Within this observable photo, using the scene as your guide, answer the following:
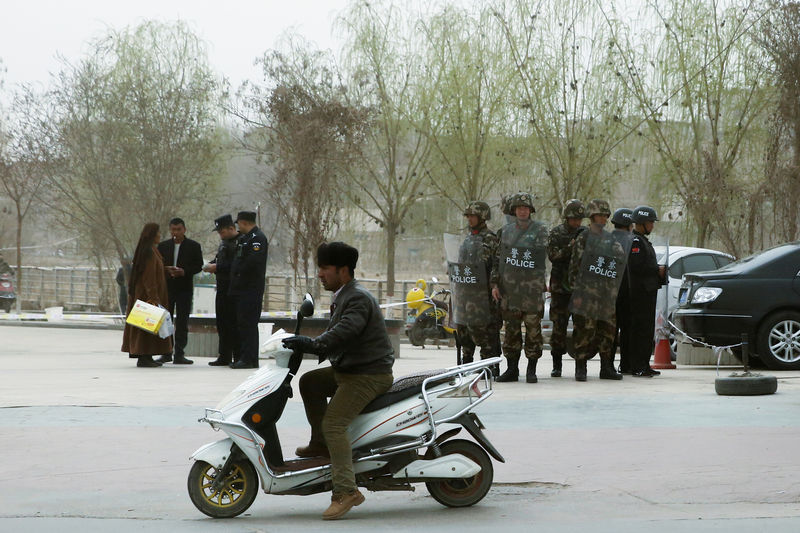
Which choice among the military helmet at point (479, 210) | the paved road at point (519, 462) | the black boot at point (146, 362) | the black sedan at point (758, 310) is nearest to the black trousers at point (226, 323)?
the black boot at point (146, 362)

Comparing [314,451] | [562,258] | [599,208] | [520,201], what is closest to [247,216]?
[520,201]

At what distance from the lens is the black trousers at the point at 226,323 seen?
16.1 meters

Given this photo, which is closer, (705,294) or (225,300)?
(705,294)

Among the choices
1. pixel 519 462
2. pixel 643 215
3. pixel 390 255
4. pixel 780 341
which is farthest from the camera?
pixel 390 255

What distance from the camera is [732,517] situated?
654 centimetres

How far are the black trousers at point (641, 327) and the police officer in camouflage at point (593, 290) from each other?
2.72ft

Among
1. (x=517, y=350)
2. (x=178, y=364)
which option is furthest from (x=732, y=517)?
(x=178, y=364)

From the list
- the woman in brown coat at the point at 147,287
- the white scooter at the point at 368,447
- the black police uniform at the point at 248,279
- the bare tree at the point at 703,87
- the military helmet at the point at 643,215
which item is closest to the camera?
the white scooter at the point at 368,447

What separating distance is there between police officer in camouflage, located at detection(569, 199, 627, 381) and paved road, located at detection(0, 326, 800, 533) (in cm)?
51

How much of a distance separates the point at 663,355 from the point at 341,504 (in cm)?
1052

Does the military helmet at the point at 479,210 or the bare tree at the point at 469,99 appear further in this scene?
the bare tree at the point at 469,99

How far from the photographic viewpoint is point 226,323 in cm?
1630

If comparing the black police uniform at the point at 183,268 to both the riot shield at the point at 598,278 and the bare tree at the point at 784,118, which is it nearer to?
the riot shield at the point at 598,278

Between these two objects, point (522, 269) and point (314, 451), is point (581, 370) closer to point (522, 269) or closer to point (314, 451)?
point (522, 269)
